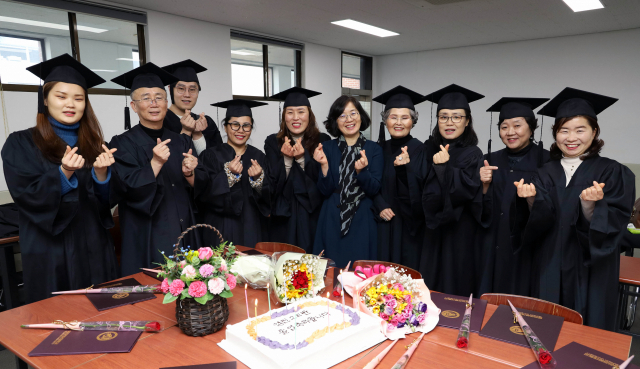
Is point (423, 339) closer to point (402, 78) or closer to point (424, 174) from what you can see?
point (424, 174)

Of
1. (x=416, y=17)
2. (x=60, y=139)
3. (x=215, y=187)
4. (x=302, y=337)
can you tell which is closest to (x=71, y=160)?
(x=60, y=139)

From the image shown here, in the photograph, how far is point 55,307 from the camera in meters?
1.86

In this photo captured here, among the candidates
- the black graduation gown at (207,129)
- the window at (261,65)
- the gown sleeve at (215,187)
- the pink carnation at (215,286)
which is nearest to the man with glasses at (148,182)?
the gown sleeve at (215,187)

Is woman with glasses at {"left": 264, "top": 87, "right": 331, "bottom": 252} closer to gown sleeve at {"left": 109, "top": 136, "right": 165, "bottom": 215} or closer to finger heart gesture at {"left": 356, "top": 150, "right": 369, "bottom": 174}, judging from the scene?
finger heart gesture at {"left": 356, "top": 150, "right": 369, "bottom": 174}

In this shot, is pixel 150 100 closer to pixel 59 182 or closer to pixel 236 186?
pixel 59 182

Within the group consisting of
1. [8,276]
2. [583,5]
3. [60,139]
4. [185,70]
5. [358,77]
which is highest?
[583,5]

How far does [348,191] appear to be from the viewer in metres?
3.24

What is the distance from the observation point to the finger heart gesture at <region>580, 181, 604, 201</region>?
7.32ft

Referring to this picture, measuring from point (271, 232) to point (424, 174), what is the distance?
1.59 m

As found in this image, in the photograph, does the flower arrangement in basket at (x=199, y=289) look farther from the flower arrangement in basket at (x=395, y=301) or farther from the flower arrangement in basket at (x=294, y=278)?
the flower arrangement in basket at (x=395, y=301)

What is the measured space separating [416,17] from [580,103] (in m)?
4.57

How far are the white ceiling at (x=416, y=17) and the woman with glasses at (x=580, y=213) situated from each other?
12.1ft

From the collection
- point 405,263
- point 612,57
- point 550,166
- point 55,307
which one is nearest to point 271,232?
point 405,263

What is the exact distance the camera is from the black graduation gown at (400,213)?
3201mm
